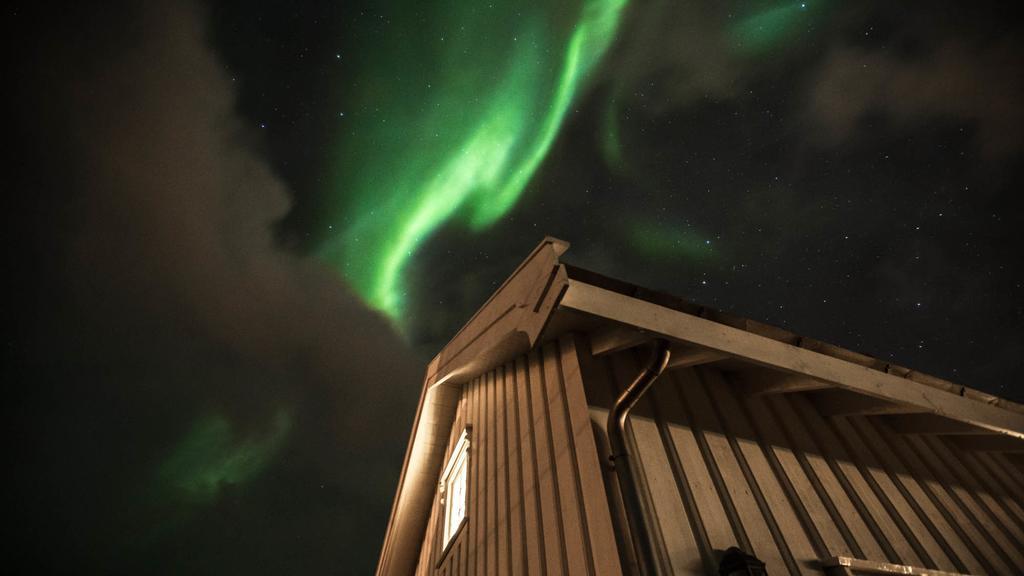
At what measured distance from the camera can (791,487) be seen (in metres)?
3.11

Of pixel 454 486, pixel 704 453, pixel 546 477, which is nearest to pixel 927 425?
pixel 704 453

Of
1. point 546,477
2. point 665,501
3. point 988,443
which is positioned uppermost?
point 988,443

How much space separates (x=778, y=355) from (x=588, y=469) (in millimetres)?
1622

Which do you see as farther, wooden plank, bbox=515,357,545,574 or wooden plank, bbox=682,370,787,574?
wooden plank, bbox=515,357,545,574

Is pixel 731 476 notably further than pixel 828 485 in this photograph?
No

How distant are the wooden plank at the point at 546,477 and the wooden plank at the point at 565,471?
0.04m

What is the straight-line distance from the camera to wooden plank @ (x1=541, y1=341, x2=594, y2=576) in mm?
2529

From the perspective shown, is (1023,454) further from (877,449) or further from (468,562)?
(468,562)

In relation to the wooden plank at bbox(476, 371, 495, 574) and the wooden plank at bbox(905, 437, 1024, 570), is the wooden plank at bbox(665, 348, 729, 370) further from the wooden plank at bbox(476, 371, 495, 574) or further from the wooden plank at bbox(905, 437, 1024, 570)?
the wooden plank at bbox(905, 437, 1024, 570)

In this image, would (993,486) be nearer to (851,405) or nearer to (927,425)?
(927,425)

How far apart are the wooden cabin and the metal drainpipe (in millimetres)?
14

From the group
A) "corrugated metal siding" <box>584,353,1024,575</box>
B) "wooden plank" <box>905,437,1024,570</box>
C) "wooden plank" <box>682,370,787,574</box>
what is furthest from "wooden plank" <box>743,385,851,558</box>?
"wooden plank" <box>905,437,1024,570</box>

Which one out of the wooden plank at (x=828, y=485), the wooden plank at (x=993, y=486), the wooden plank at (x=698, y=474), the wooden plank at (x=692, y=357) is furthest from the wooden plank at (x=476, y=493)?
the wooden plank at (x=993, y=486)

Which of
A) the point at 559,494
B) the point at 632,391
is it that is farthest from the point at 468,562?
the point at 632,391
